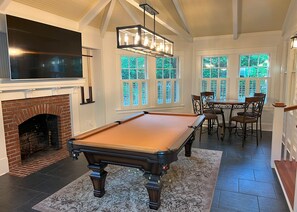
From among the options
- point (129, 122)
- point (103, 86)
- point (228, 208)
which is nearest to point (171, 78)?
point (103, 86)

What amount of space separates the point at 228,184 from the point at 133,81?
12.9 ft

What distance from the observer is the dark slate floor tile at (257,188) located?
109 inches

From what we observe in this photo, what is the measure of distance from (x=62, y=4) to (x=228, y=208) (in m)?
4.24

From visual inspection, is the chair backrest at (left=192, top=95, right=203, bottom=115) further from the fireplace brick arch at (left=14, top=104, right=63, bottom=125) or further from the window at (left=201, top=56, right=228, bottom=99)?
the fireplace brick arch at (left=14, top=104, right=63, bottom=125)

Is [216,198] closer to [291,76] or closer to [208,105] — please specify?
[208,105]

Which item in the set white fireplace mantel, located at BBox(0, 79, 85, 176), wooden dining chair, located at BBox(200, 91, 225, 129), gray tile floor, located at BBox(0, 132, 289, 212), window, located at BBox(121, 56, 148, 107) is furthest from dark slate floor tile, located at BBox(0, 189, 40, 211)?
wooden dining chair, located at BBox(200, 91, 225, 129)

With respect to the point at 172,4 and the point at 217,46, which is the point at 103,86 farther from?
the point at 217,46

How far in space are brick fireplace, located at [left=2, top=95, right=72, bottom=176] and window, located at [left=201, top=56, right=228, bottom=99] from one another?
12.9ft

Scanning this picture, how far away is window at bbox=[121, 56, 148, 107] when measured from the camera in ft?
20.1

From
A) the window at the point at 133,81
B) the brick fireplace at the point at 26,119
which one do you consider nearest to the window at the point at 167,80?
the window at the point at 133,81

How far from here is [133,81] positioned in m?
6.20

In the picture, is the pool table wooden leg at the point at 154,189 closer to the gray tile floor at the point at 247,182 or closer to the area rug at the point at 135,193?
the area rug at the point at 135,193

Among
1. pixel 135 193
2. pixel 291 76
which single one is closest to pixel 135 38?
pixel 135 193

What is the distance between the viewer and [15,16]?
337 centimetres
